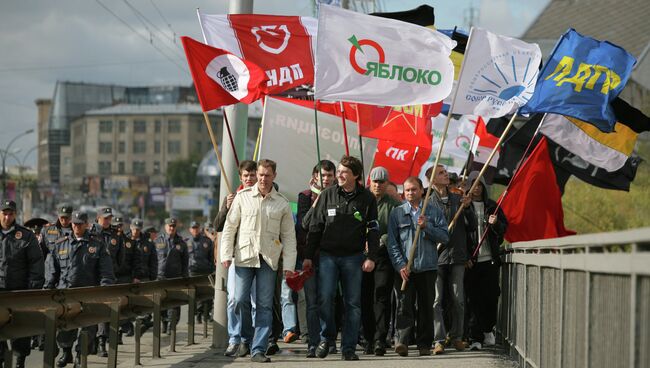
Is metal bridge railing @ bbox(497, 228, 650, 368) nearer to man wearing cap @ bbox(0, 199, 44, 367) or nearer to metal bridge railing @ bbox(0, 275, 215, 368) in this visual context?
A: metal bridge railing @ bbox(0, 275, 215, 368)

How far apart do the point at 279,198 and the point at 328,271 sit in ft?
2.97

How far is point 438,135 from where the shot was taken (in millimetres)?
20047

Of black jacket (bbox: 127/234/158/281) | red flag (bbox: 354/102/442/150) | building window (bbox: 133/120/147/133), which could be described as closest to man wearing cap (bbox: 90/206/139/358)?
black jacket (bbox: 127/234/158/281)

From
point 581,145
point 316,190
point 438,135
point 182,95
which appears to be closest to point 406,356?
point 316,190

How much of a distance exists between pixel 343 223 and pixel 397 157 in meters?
5.02

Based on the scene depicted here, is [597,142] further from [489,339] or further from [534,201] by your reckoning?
[489,339]

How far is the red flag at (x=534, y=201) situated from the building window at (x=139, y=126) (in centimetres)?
16115

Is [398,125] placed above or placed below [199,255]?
above

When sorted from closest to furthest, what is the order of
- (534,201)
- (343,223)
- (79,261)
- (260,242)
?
1. (260,242)
2. (343,223)
3. (534,201)
4. (79,261)

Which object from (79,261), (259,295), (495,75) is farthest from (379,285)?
(79,261)

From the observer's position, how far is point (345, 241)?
1075 cm

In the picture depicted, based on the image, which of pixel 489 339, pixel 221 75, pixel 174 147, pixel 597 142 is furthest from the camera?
pixel 174 147

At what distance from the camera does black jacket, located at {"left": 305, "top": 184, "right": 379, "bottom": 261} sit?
35.2 feet

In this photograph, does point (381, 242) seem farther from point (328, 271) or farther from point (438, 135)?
point (438, 135)
